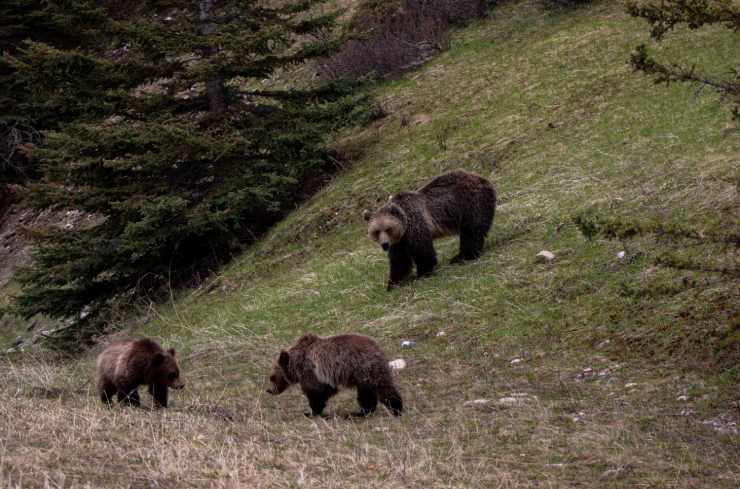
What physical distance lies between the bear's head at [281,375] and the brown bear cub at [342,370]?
0.01 metres

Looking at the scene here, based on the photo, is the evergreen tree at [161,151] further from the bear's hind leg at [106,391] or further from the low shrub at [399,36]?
the bear's hind leg at [106,391]

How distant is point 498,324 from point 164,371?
4412 mm

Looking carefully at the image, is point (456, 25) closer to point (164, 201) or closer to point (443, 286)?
point (164, 201)

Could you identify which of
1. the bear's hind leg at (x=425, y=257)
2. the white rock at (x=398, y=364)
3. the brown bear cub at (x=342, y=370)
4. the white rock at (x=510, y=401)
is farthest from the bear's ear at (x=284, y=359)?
the bear's hind leg at (x=425, y=257)

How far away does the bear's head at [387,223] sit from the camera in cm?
1379

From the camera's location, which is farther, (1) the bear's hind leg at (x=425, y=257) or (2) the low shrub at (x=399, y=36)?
(2) the low shrub at (x=399, y=36)

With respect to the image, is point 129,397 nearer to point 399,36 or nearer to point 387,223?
point 387,223

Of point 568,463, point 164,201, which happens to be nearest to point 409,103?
point 164,201

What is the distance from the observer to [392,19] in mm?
29031

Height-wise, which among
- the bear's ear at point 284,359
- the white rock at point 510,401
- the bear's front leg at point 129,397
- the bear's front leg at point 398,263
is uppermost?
the bear's ear at point 284,359

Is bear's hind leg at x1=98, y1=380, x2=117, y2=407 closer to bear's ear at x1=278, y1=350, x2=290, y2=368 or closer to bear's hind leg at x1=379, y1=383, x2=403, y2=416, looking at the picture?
bear's ear at x1=278, y1=350, x2=290, y2=368

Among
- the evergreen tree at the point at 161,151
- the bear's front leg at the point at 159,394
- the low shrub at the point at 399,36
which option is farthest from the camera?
the low shrub at the point at 399,36

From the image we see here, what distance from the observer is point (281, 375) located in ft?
32.1

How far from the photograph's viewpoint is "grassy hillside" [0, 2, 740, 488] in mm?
7152
